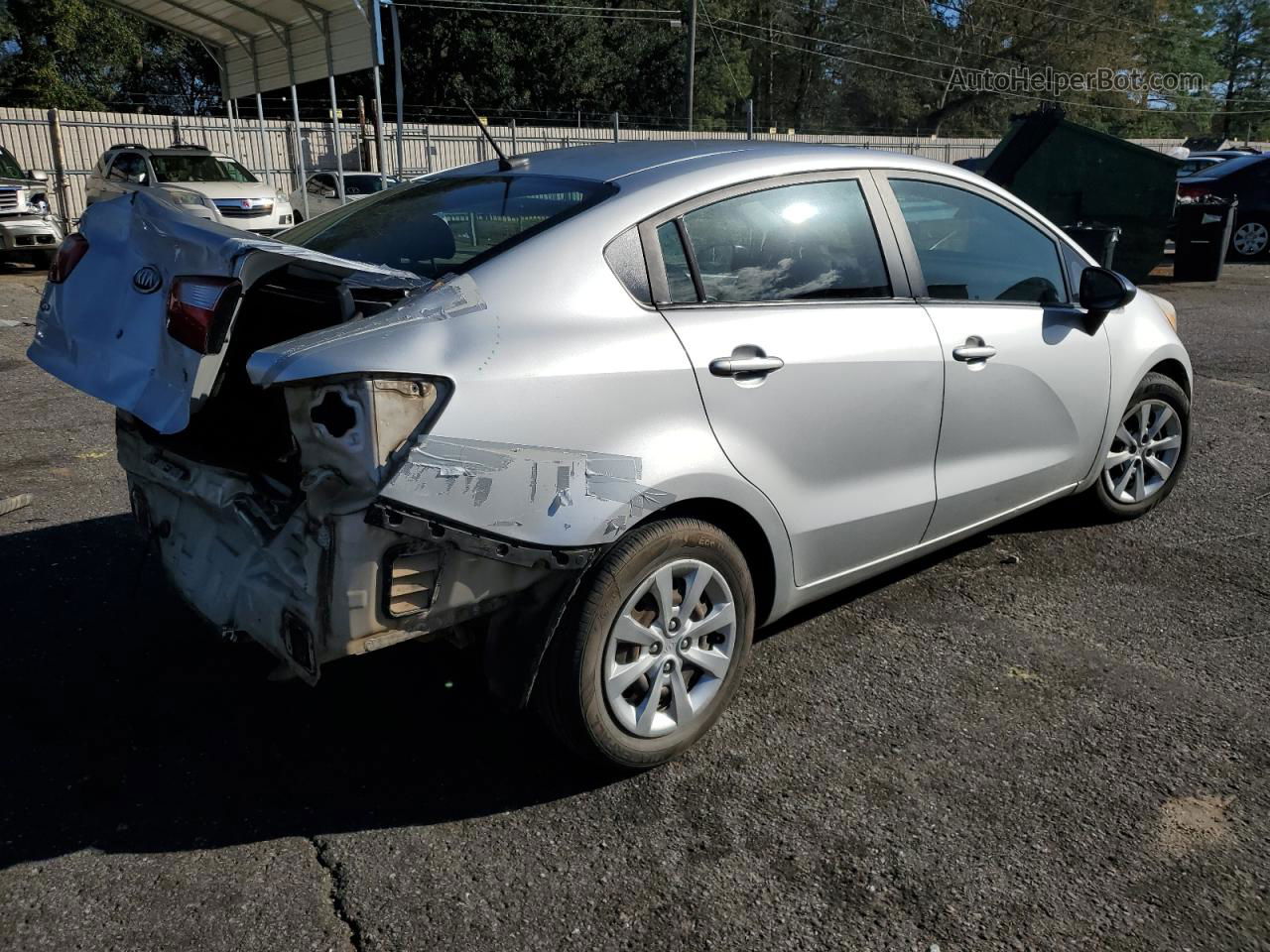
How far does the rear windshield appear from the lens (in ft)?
9.78

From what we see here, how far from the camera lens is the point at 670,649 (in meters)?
2.91

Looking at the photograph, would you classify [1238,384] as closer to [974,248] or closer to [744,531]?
[974,248]

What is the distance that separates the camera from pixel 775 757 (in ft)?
10.1

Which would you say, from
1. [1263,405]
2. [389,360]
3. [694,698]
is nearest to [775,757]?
[694,698]

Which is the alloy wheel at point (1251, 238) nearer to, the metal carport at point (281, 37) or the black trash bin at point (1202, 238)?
the black trash bin at point (1202, 238)

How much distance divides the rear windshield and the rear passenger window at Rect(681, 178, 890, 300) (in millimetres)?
352

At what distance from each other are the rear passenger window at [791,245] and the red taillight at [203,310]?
1255 mm

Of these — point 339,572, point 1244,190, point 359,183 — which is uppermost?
point 339,572

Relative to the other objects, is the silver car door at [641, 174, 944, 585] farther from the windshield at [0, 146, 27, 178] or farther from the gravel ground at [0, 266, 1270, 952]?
Result: the windshield at [0, 146, 27, 178]

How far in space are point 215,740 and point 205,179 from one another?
51.9ft

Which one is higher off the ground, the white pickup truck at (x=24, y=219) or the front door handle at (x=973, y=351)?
the front door handle at (x=973, y=351)

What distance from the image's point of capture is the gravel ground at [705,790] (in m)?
2.44

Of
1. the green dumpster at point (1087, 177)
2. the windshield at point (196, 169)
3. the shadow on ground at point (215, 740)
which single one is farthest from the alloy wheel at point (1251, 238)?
the shadow on ground at point (215, 740)

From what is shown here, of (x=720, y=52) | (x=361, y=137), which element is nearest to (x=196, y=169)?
(x=361, y=137)
